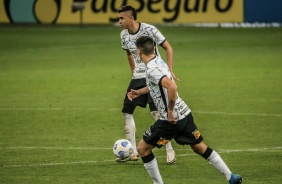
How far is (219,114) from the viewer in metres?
19.8

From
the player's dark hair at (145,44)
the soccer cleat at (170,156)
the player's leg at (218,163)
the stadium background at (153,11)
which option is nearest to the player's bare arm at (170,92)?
the player's dark hair at (145,44)

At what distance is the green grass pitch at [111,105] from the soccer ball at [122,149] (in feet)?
0.69

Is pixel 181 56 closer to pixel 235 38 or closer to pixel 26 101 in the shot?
pixel 235 38

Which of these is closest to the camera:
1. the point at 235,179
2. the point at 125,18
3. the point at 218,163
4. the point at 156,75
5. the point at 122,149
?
the point at 156,75

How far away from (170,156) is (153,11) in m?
28.4

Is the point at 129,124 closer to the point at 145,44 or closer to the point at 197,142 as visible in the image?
the point at 197,142

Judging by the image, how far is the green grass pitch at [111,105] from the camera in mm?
13898

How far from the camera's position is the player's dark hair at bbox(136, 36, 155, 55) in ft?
38.8

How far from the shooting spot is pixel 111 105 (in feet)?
70.7

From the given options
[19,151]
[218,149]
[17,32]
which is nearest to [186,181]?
[218,149]

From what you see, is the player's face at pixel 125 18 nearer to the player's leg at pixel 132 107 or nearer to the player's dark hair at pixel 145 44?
the player's leg at pixel 132 107

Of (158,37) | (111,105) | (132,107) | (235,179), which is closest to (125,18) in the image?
(158,37)

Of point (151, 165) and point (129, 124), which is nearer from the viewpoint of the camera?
point (151, 165)

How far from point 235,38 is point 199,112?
18655 millimetres
